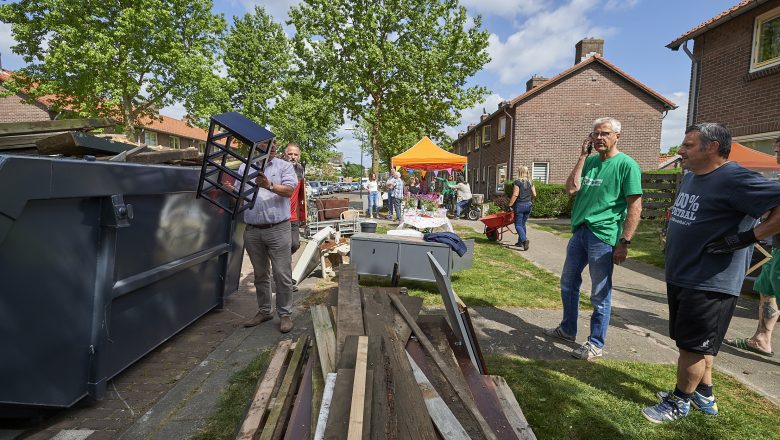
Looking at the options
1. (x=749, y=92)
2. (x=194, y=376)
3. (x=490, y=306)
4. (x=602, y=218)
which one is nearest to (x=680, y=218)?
(x=602, y=218)

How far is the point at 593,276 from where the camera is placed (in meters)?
3.35

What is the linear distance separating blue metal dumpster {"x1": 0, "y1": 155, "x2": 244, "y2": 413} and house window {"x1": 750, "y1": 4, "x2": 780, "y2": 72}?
11563 mm

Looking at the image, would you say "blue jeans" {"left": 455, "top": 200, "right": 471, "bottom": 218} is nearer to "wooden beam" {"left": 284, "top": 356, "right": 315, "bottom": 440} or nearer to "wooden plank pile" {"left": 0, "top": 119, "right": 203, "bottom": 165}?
"wooden plank pile" {"left": 0, "top": 119, "right": 203, "bottom": 165}

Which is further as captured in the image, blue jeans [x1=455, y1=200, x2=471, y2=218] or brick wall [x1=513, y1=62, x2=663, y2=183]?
brick wall [x1=513, y1=62, x2=663, y2=183]

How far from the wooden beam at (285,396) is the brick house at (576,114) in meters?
17.3

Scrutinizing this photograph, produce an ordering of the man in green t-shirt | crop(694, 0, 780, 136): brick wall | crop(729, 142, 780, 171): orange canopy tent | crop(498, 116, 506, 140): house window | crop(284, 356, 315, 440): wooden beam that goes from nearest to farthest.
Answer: crop(284, 356, 315, 440): wooden beam, the man in green t-shirt, crop(729, 142, 780, 171): orange canopy tent, crop(694, 0, 780, 136): brick wall, crop(498, 116, 506, 140): house window

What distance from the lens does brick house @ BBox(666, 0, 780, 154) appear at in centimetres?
834

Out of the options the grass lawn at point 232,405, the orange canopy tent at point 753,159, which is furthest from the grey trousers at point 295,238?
the orange canopy tent at point 753,159

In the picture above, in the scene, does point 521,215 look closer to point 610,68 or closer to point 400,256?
point 400,256

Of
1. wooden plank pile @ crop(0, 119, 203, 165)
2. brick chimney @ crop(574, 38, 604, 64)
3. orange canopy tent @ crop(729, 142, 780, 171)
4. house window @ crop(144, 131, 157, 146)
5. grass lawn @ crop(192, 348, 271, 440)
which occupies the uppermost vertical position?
brick chimney @ crop(574, 38, 604, 64)

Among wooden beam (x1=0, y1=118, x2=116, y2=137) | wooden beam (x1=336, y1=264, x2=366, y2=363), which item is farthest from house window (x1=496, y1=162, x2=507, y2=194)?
wooden beam (x1=0, y1=118, x2=116, y2=137)

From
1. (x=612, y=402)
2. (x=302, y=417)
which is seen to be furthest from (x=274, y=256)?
(x=612, y=402)

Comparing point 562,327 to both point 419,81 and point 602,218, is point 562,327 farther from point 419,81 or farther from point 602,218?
point 419,81

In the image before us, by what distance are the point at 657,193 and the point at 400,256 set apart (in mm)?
13801
